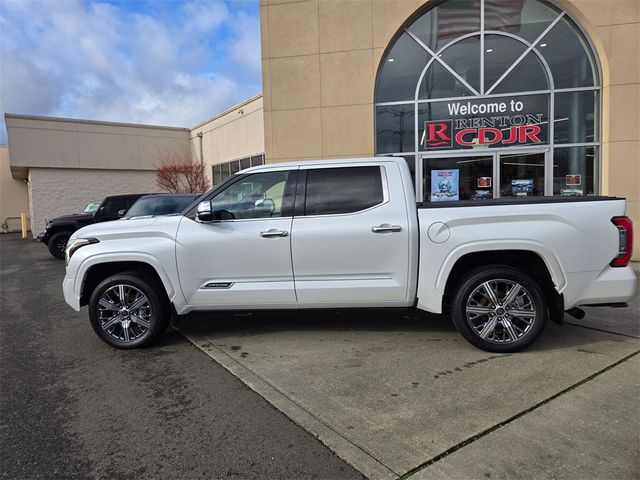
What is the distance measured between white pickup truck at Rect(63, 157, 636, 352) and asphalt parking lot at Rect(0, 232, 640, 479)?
463mm

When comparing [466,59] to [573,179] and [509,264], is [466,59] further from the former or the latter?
[509,264]

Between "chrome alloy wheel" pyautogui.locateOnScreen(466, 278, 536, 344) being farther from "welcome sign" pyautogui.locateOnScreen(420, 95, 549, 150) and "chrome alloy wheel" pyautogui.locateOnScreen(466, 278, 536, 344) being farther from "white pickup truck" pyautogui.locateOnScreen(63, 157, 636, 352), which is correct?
"welcome sign" pyautogui.locateOnScreen(420, 95, 549, 150)

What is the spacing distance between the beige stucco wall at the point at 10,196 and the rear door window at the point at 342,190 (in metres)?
36.0

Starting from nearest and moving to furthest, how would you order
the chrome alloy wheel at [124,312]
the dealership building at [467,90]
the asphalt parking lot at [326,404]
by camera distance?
the asphalt parking lot at [326,404] < the chrome alloy wheel at [124,312] < the dealership building at [467,90]

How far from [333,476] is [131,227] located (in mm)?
3369

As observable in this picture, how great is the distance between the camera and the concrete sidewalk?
2729mm

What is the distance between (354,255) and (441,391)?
1.48 metres

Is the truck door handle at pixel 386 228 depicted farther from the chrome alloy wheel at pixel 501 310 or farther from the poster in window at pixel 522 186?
the poster in window at pixel 522 186

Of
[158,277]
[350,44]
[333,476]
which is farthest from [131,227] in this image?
[350,44]

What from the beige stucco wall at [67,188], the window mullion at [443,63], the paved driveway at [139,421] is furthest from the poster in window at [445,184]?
the beige stucco wall at [67,188]

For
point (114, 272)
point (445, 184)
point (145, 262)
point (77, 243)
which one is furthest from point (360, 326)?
point (445, 184)

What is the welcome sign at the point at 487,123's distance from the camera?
1006 centimetres

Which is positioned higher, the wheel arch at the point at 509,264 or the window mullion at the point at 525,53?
the window mullion at the point at 525,53

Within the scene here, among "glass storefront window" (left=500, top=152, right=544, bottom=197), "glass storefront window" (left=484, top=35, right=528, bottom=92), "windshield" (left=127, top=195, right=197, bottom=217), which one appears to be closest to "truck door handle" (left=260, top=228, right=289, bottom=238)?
"windshield" (left=127, top=195, right=197, bottom=217)
